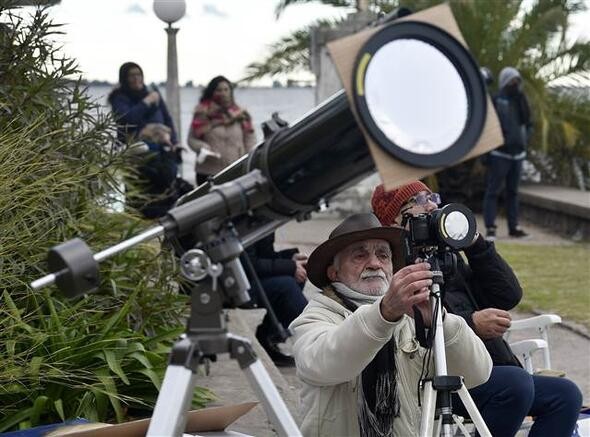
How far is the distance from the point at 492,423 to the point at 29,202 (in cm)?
211

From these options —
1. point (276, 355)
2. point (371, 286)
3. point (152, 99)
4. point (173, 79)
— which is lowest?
point (276, 355)

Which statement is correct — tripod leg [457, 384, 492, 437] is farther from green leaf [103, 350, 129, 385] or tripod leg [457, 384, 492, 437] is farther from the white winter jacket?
green leaf [103, 350, 129, 385]

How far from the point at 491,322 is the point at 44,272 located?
1860mm

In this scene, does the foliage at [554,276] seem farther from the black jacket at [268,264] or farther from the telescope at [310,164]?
the telescope at [310,164]

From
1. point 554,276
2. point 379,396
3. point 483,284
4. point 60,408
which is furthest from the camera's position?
point 554,276

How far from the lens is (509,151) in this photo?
50.0 feet

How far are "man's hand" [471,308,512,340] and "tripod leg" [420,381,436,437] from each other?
0.94m

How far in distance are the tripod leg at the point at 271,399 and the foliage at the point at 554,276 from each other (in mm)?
6935

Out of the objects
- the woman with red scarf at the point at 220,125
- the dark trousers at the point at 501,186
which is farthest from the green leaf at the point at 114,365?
the dark trousers at the point at 501,186

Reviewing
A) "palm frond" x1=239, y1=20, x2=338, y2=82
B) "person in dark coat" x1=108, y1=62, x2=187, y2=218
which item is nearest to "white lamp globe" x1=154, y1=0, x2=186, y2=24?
"person in dark coat" x1=108, y1=62, x2=187, y2=218

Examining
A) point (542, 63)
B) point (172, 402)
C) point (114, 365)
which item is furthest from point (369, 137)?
point (542, 63)

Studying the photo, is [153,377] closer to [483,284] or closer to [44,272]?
[44,272]

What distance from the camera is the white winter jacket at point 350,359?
360 cm

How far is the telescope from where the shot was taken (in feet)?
7.95
